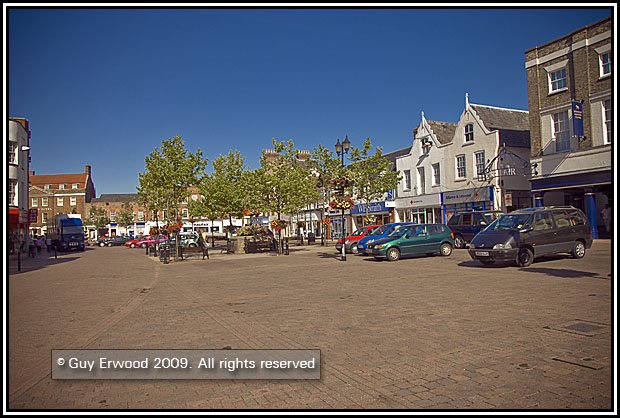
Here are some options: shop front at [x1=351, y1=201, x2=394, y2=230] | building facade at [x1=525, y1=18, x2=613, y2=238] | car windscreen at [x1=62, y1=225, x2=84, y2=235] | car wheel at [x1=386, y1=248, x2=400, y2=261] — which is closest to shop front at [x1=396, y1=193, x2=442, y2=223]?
shop front at [x1=351, y1=201, x2=394, y2=230]

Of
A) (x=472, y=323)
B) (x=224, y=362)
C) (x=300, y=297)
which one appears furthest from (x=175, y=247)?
(x=224, y=362)

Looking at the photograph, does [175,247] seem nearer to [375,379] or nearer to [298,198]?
[298,198]

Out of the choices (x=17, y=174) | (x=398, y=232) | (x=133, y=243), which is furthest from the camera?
(x=133, y=243)

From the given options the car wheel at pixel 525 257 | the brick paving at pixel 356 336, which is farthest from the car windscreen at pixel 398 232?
the brick paving at pixel 356 336

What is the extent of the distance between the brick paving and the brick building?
34cm

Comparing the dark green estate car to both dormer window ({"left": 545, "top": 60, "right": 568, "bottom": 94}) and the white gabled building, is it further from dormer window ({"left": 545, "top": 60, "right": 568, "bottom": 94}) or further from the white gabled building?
the white gabled building

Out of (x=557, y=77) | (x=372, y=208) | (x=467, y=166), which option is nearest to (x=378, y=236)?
(x=557, y=77)

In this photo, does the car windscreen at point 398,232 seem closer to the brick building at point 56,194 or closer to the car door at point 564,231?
the car door at point 564,231

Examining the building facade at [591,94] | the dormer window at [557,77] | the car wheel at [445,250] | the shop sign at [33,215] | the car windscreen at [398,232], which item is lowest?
the car wheel at [445,250]

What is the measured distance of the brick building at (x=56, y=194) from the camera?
3082mm

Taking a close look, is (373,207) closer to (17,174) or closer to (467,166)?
(467,166)

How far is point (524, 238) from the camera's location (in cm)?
1448

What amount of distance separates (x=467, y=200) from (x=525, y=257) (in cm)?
2239

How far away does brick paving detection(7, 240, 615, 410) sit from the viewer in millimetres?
3467
